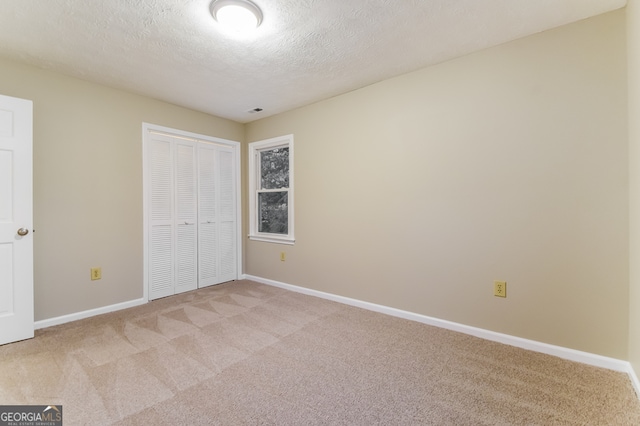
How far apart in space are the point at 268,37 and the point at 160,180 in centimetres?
218

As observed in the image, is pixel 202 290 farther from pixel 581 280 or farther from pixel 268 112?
pixel 581 280

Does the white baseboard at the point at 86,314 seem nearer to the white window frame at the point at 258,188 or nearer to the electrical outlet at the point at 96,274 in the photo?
the electrical outlet at the point at 96,274

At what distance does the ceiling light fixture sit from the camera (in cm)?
176

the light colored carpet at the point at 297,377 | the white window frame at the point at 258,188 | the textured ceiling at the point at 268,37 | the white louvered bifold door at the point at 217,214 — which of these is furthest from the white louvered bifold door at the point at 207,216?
the light colored carpet at the point at 297,377

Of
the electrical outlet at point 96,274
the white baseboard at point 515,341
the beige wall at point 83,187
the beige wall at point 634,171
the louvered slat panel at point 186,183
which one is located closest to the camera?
the beige wall at point 634,171

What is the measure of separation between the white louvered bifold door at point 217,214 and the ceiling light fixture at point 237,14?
2181 mm

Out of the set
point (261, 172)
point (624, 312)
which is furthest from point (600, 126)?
point (261, 172)

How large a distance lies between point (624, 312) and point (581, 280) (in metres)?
0.27

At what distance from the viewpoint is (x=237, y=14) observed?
1822 millimetres

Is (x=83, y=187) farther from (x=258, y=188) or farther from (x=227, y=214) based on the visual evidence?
(x=258, y=188)

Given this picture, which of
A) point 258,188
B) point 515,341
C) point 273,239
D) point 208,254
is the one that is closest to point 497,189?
point 515,341

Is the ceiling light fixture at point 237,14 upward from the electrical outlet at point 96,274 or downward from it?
upward

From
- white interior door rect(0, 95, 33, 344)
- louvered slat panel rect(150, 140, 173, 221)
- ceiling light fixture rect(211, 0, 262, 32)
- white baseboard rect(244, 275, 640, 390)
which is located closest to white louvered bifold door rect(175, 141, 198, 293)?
louvered slat panel rect(150, 140, 173, 221)

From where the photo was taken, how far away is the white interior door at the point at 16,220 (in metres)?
2.28
